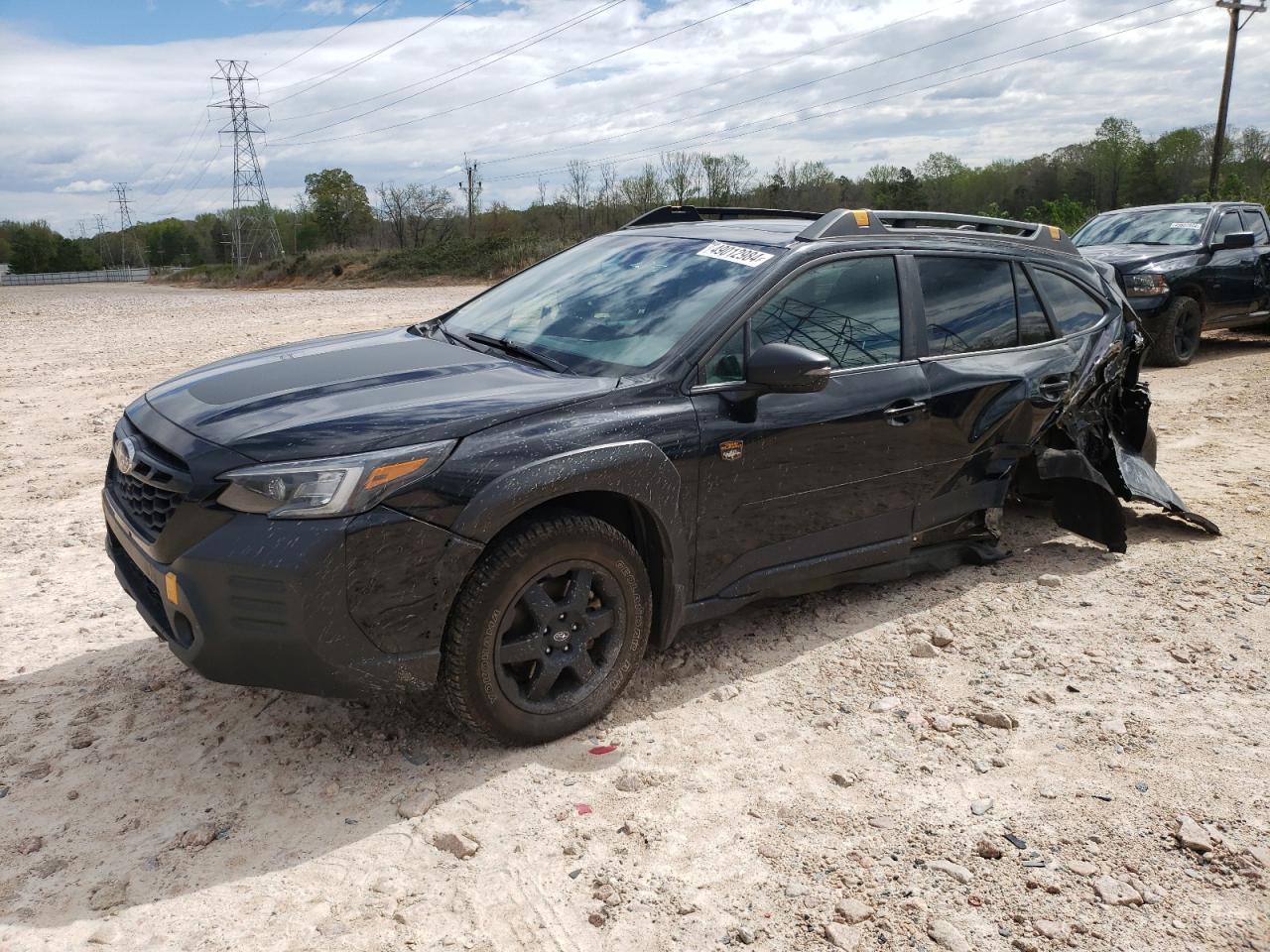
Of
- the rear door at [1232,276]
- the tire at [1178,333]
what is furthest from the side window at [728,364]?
the rear door at [1232,276]

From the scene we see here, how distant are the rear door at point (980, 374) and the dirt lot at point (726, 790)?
52 cm

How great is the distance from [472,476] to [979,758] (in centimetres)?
193

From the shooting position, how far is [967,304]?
4645 mm

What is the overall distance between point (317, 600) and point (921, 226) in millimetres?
3310

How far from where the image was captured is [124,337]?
16.1 metres

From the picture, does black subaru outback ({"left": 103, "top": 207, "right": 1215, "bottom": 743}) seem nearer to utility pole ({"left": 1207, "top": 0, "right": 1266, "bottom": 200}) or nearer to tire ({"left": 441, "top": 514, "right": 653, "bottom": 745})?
tire ({"left": 441, "top": 514, "right": 653, "bottom": 745})

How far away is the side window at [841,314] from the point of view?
391 centimetres

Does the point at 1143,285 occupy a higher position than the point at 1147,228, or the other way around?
the point at 1147,228

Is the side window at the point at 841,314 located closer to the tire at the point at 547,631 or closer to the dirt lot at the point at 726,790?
the tire at the point at 547,631

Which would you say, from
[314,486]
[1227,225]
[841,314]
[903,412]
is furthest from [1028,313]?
[1227,225]

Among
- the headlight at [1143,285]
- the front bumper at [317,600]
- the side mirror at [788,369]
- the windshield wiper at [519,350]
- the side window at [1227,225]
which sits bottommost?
the front bumper at [317,600]

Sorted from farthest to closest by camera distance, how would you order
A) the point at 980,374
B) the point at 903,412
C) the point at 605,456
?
1. the point at 980,374
2. the point at 903,412
3. the point at 605,456

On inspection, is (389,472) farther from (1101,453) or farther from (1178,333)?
(1178,333)

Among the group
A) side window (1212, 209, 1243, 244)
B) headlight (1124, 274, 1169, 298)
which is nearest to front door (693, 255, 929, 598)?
headlight (1124, 274, 1169, 298)
